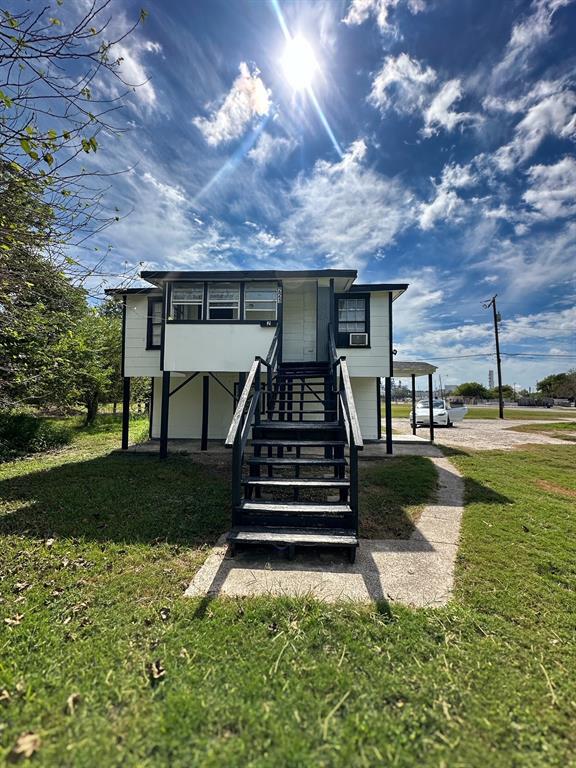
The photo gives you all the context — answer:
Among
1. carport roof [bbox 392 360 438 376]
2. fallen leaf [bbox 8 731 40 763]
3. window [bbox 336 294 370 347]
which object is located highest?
window [bbox 336 294 370 347]

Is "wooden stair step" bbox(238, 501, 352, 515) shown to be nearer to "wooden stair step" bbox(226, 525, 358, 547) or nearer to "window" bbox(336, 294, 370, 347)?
"wooden stair step" bbox(226, 525, 358, 547)

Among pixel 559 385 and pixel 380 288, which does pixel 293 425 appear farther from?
pixel 559 385

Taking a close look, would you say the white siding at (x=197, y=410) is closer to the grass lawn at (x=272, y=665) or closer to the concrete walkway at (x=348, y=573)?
the grass lawn at (x=272, y=665)

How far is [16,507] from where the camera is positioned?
5.02 metres

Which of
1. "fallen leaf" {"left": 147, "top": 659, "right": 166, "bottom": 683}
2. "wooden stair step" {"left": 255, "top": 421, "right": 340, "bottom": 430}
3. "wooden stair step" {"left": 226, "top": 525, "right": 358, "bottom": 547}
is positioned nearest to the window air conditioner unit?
"wooden stair step" {"left": 255, "top": 421, "right": 340, "bottom": 430}

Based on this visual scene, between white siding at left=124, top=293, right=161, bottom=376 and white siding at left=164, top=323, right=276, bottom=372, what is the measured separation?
141 cm

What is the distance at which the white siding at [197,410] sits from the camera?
11477 mm

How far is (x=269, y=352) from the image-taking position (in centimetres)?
747

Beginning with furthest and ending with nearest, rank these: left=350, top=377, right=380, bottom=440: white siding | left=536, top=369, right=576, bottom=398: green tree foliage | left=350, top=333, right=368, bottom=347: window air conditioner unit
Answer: left=536, top=369, right=576, bottom=398: green tree foliage
left=350, top=377, right=380, bottom=440: white siding
left=350, top=333, right=368, bottom=347: window air conditioner unit

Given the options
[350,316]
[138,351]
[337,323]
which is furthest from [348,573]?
[138,351]

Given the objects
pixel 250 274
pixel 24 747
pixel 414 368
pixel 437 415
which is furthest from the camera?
pixel 437 415

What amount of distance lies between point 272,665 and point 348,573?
52.9 inches

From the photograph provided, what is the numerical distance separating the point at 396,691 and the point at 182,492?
462cm

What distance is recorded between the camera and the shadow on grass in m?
4.20
